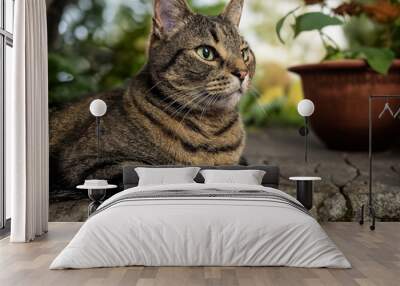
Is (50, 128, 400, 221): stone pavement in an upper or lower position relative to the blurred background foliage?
lower

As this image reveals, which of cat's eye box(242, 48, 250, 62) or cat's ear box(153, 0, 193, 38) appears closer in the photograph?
cat's ear box(153, 0, 193, 38)

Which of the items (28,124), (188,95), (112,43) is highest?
(112,43)

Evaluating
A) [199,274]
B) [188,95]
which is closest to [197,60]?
[188,95]

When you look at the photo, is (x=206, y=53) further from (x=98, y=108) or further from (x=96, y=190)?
(x=96, y=190)

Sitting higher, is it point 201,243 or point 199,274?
point 201,243

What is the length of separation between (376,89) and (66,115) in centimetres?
256

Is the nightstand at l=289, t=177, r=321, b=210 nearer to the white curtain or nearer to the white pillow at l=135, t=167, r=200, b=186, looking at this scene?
the white pillow at l=135, t=167, r=200, b=186

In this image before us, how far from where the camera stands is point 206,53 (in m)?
4.57

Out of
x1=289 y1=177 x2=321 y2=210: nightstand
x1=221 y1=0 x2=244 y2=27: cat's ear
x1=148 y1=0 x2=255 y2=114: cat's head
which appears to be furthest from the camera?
x1=221 y1=0 x2=244 y2=27: cat's ear

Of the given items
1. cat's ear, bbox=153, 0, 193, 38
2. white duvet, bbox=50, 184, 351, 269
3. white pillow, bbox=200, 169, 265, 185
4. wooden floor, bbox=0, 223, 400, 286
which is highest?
cat's ear, bbox=153, 0, 193, 38

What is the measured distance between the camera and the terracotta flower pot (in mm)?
4957

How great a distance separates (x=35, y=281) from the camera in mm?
2775

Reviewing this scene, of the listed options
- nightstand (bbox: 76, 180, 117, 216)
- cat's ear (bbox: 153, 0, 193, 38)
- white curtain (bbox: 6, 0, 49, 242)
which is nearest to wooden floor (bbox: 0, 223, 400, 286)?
white curtain (bbox: 6, 0, 49, 242)

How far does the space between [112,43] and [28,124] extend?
1334 mm
